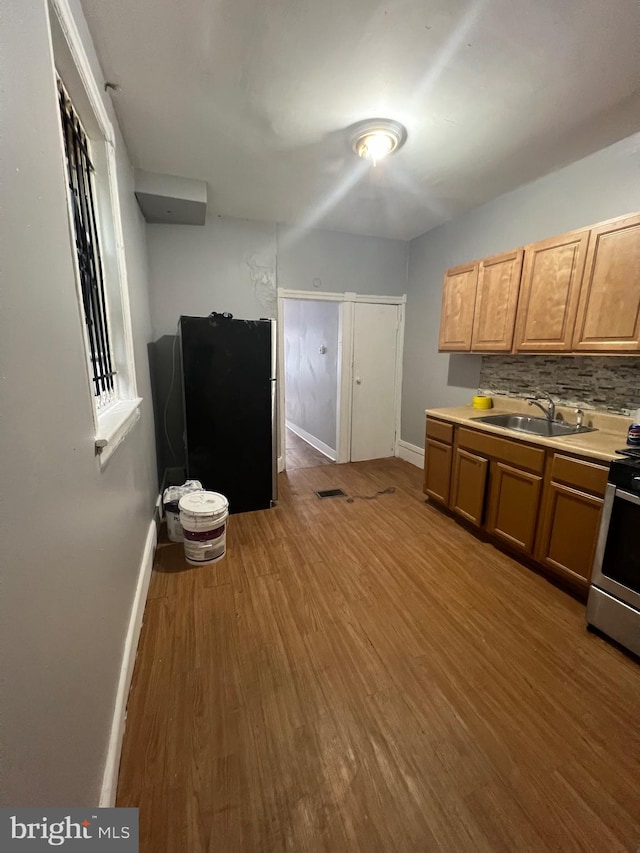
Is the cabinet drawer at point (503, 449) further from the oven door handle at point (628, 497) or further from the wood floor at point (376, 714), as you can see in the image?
the wood floor at point (376, 714)

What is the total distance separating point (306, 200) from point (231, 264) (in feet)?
3.10

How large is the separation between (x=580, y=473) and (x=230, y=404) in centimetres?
241

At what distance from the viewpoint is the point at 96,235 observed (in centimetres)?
165

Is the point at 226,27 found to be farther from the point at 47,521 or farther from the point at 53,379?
the point at 47,521

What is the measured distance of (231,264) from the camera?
11.2 feet

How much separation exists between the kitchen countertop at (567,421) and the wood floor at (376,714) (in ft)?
2.90

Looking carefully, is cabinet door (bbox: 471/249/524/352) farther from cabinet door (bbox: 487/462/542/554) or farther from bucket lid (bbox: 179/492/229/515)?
bucket lid (bbox: 179/492/229/515)

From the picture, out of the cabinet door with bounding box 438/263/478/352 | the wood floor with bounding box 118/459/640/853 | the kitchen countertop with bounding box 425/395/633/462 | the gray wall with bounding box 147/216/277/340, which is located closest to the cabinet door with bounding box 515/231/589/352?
the cabinet door with bounding box 438/263/478/352

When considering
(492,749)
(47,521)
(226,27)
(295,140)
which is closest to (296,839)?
(492,749)

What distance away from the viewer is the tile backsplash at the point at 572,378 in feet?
7.17

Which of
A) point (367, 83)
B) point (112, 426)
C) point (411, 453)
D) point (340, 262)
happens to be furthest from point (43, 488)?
point (411, 453)

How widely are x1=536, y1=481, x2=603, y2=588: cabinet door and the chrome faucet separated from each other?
771 mm

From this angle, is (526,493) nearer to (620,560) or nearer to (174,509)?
(620,560)

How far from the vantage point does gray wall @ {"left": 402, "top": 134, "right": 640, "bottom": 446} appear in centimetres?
217
